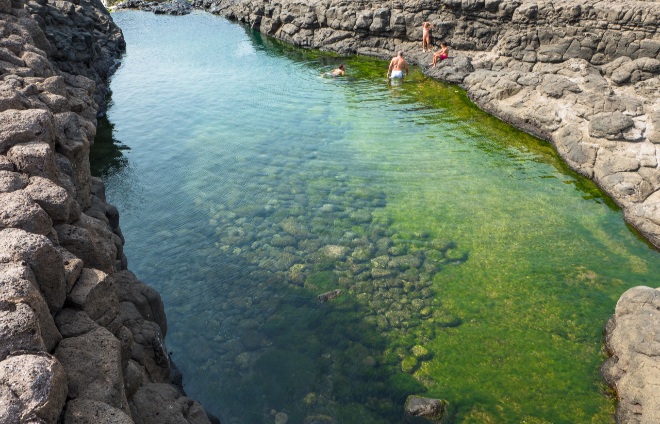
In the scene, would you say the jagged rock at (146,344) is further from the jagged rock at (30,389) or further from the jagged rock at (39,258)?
the jagged rock at (30,389)

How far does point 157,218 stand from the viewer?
14.6m

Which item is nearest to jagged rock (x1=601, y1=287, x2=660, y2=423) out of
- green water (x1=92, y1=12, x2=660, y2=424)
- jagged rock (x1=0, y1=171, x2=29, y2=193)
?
green water (x1=92, y1=12, x2=660, y2=424)

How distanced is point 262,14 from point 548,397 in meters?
40.8

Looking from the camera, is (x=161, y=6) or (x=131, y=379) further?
(x=161, y=6)

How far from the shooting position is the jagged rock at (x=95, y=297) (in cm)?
602

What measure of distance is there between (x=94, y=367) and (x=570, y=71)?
75.4 ft

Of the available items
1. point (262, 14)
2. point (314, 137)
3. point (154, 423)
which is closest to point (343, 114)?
point (314, 137)

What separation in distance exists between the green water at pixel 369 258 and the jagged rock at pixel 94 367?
12.7ft

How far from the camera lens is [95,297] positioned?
6227 mm

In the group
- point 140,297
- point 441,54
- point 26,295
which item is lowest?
point 140,297

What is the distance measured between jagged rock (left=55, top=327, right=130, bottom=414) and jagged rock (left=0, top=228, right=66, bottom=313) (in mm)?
605

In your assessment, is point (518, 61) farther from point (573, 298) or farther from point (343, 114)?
point (573, 298)

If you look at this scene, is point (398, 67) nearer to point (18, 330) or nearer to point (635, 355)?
point (635, 355)

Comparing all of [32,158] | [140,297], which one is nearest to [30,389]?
[32,158]
